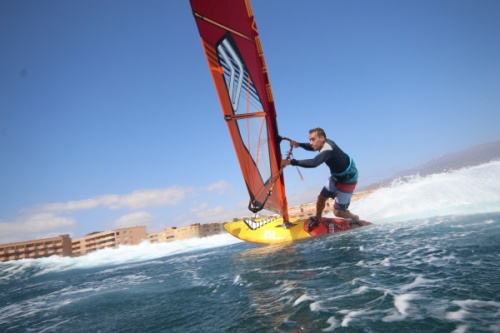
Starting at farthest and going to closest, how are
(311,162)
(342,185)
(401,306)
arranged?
(342,185) → (311,162) → (401,306)

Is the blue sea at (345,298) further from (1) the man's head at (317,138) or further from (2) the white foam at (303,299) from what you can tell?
(1) the man's head at (317,138)

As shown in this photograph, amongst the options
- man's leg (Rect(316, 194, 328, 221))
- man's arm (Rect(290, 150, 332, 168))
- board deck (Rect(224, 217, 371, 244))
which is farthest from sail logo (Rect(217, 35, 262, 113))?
board deck (Rect(224, 217, 371, 244))

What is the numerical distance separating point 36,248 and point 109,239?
57.1 ft

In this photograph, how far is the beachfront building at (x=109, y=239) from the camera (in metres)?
81.4

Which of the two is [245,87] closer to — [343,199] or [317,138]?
[317,138]

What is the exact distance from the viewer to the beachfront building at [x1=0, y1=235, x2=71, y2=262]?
69.1 meters

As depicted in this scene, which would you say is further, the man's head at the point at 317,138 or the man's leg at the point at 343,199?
the man's leg at the point at 343,199

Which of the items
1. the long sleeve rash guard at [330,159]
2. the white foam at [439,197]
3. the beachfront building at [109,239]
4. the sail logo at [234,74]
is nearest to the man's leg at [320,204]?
the long sleeve rash guard at [330,159]

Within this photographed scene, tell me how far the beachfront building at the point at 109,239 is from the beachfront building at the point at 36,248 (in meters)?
5.42

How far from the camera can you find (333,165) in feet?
22.5

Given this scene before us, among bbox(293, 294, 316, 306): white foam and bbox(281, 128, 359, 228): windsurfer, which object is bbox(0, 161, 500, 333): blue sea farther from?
bbox(281, 128, 359, 228): windsurfer

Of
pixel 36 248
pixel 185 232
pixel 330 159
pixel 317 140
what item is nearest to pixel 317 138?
pixel 317 140

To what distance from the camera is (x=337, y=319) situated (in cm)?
225

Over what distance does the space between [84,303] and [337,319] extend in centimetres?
570
